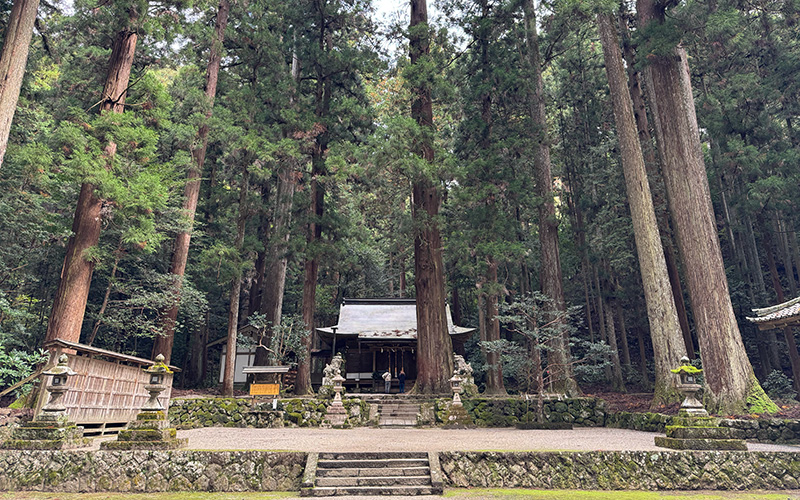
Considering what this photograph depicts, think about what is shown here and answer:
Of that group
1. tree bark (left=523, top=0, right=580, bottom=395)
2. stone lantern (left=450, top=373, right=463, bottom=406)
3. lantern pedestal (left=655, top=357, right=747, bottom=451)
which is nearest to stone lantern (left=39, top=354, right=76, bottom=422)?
stone lantern (left=450, top=373, right=463, bottom=406)

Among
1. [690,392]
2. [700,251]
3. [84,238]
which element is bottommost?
[690,392]

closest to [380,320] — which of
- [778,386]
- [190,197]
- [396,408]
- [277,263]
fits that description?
[277,263]

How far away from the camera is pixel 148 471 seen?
5.48 m

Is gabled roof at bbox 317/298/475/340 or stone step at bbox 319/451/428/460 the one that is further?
gabled roof at bbox 317/298/475/340

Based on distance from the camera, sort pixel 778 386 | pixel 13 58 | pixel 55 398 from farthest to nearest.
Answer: pixel 778 386 → pixel 13 58 → pixel 55 398

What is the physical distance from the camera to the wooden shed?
25.3ft

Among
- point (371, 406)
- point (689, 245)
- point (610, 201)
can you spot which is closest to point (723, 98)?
point (610, 201)

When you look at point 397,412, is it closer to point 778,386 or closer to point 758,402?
point 758,402

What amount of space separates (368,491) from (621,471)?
128 inches

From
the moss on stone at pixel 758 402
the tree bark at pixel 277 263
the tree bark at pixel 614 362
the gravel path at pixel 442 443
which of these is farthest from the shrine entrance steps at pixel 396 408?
the tree bark at pixel 614 362

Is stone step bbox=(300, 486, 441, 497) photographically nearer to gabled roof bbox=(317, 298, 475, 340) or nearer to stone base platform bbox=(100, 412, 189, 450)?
stone base platform bbox=(100, 412, 189, 450)

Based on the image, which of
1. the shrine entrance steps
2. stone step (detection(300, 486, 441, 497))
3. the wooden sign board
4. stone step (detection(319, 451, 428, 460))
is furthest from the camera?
the wooden sign board

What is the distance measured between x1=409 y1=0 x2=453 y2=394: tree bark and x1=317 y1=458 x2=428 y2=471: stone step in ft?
20.2

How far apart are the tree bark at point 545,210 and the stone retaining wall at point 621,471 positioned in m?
7.07
